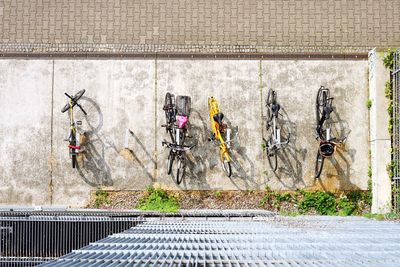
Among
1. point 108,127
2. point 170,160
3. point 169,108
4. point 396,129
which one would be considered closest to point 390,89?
point 396,129

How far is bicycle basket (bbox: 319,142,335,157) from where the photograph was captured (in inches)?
621

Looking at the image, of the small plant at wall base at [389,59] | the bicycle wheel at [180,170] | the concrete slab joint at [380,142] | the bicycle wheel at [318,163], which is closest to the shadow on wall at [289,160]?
the bicycle wheel at [318,163]

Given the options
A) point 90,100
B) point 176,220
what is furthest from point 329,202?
point 90,100

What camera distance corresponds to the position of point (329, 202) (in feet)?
53.2

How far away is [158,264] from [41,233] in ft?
22.7

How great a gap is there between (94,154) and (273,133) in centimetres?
503

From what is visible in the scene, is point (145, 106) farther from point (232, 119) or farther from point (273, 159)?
point (273, 159)

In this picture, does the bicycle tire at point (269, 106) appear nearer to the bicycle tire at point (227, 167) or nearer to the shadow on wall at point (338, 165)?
the bicycle tire at point (227, 167)

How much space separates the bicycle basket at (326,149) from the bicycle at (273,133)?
932 mm

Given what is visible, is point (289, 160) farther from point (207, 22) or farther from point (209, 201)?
point (207, 22)

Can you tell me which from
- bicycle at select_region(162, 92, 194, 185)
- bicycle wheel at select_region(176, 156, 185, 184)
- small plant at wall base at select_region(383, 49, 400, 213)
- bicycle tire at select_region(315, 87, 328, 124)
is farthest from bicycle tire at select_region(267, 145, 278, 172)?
small plant at wall base at select_region(383, 49, 400, 213)

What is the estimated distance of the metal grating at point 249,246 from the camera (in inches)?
286

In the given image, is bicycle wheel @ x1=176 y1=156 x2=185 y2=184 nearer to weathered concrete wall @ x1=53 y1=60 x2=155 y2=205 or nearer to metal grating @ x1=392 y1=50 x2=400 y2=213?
weathered concrete wall @ x1=53 y1=60 x2=155 y2=205

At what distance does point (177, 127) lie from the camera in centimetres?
1588
